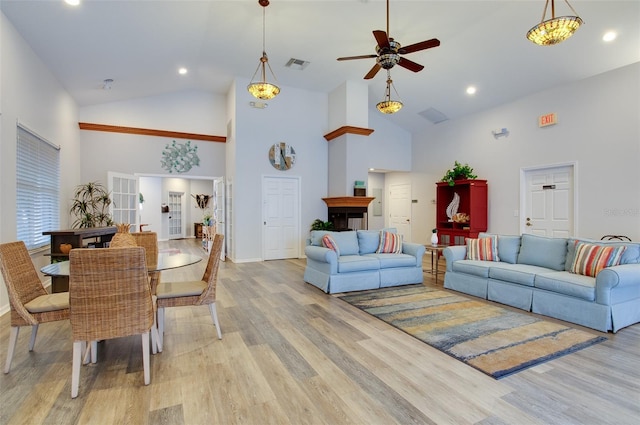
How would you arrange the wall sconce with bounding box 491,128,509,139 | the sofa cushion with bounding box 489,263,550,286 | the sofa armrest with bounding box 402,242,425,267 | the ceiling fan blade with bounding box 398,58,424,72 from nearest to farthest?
the sofa cushion with bounding box 489,263,550,286
the ceiling fan blade with bounding box 398,58,424,72
the sofa armrest with bounding box 402,242,425,267
the wall sconce with bounding box 491,128,509,139

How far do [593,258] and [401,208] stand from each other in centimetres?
581

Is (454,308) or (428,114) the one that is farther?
(428,114)

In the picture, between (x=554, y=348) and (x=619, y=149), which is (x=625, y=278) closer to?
(x=554, y=348)

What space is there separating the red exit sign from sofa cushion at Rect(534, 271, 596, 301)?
3318 mm

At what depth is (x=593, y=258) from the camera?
3502 mm

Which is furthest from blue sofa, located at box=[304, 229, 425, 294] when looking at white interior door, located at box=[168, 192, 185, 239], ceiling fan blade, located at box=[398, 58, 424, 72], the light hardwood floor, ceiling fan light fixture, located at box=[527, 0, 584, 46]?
white interior door, located at box=[168, 192, 185, 239]

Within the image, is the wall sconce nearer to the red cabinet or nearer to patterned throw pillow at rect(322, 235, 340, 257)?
the red cabinet

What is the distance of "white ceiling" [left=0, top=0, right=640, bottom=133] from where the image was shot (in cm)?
407

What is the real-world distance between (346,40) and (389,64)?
6.92 feet

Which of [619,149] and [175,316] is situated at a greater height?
[619,149]

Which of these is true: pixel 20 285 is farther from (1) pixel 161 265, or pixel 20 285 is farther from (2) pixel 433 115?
(2) pixel 433 115

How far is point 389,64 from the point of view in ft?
12.3

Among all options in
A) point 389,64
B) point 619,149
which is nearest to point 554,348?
point 389,64

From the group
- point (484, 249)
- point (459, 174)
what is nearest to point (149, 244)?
point (484, 249)
